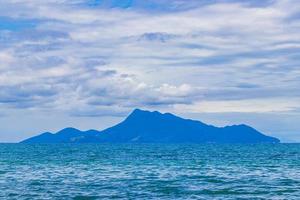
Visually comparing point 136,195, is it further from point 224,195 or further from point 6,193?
point 6,193

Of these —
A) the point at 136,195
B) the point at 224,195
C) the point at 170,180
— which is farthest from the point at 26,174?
the point at 224,195

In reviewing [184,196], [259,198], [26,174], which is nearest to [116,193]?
[184,196]

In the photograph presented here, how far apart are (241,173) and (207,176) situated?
26.0 feet

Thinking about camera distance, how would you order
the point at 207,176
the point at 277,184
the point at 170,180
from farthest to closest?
the point at 207,176 < the point at 170,180 < the point at 277,184

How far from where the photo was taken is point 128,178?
2896 inches

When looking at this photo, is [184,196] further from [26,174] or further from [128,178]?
[26,174]

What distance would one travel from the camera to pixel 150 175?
3123 inches

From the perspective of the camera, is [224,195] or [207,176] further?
[207,176]

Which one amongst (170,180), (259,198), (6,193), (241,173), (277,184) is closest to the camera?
(259,198)

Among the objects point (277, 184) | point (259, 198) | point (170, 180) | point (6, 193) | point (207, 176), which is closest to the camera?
point (259, 198)

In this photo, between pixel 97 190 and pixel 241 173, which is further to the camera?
pixel 241 173

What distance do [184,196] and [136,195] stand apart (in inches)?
192

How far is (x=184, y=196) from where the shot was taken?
180 ft

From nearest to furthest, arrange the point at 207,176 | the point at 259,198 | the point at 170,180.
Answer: the point at 259,198 → the point at 170,180 → the point at 207,176
